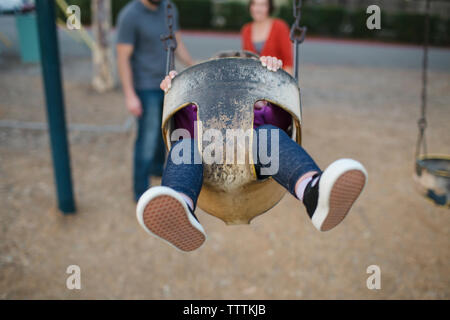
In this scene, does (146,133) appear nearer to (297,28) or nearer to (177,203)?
(297,28)

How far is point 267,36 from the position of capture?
233cm

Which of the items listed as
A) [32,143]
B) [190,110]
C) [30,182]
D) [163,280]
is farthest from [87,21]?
[190,110]

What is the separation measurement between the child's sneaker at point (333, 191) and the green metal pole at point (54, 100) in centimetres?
220

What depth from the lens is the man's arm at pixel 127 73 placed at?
8.83 ft

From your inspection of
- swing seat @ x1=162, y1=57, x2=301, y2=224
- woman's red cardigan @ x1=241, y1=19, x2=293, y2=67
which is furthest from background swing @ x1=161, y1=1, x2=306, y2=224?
woman's red cardigan @ x1=241, y1=19, x2=293, y2=67

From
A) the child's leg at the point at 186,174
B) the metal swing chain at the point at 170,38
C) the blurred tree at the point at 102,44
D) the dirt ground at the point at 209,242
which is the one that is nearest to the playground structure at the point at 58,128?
the dirt ground at the point at 209,242

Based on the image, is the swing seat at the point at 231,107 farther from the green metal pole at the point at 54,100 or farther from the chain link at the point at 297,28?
the green metal pole at the point at 54,100

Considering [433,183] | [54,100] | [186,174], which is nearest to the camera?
[186,174]

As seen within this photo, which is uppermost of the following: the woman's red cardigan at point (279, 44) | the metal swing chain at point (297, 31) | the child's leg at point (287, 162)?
the metal swing chain at point (297, 31)

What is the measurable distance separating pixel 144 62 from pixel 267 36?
867 millimetres

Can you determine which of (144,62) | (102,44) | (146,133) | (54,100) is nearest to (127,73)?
(144,62)

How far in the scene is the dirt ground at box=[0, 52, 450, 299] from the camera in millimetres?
2609

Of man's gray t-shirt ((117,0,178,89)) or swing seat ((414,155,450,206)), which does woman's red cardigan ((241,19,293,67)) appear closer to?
man's gray t-shirt ((117,0,178,89))

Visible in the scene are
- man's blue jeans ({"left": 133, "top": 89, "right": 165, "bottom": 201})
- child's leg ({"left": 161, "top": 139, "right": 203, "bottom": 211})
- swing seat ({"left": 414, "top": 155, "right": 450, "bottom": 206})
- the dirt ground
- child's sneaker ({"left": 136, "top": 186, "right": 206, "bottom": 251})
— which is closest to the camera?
child's sneaker ({"left": 136, "top": 186, "right": 206, "bottom": 251})
